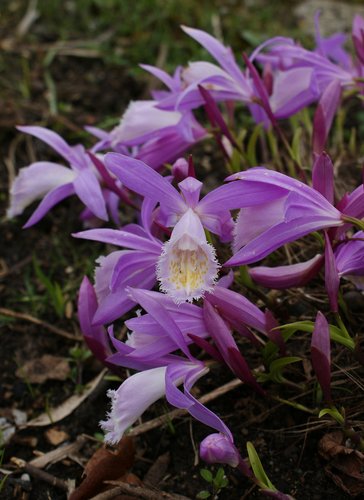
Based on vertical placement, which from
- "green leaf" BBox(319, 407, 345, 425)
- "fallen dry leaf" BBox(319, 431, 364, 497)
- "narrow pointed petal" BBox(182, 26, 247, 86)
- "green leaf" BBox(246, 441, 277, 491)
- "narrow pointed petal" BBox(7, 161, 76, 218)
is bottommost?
"fallen dry leaf" BBox(319, 431, 364, 497)

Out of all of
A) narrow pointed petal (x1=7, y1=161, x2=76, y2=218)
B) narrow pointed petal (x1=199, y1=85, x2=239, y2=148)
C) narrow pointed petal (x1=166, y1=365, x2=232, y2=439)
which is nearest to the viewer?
narrow pointed petal (x1=166, y1=365, x2=232, y2=439)

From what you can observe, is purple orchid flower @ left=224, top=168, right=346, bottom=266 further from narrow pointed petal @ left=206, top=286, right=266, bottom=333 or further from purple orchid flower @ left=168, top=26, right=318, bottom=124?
purple orchid flower @ left=168, top=26, right=318, bottom=124

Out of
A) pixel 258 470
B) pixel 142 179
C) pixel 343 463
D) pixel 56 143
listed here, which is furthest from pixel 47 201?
pixel 343 463

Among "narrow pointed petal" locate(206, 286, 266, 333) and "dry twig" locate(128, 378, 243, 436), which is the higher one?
"narrow pointed petal" locate(206, 286, 266, 333)

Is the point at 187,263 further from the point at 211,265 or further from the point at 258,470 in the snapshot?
the point at 258,470

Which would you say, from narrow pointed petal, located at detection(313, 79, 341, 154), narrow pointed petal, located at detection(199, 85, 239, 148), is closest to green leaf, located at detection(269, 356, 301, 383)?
narrow pointed petal, located at detection(313, 79, 341, 154)

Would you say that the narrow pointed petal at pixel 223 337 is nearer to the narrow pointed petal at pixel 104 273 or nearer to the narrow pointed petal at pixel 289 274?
the narrow pointed petal at pixel 289 274

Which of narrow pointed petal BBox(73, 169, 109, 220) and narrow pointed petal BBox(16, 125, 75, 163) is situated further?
narrow pointed petal BBox(16, 125, 75, 163)
